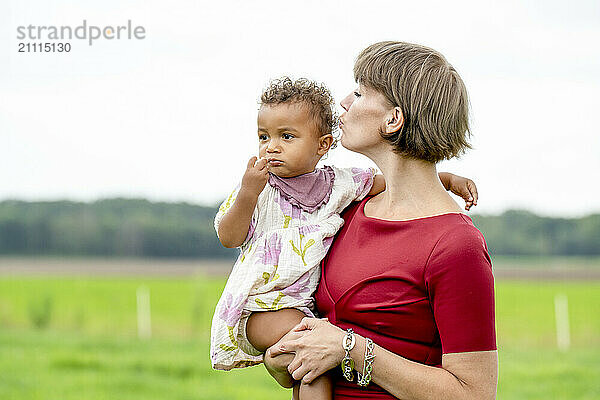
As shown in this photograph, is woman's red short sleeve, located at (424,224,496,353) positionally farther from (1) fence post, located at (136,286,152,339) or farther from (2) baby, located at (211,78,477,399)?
(1) fence post, located at (136,286,152,339)

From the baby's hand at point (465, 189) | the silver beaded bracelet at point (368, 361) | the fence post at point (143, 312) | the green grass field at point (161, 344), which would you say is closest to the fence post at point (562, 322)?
the green grass field at point (161, 344)

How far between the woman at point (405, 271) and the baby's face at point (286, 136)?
6.1 inches

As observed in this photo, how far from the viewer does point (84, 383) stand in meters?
11.8

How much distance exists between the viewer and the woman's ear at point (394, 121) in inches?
79.6

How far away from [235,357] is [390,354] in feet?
1.67

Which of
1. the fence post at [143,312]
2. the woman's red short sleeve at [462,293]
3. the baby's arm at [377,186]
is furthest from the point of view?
the fence post at [143,312]

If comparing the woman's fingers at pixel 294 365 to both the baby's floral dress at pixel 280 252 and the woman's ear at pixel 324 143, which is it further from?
the woman's ear at pixel 324 143

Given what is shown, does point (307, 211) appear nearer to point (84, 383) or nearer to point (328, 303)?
point (328, 303)

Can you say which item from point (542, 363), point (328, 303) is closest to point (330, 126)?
point (328, 303)

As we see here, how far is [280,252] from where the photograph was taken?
2217 mm

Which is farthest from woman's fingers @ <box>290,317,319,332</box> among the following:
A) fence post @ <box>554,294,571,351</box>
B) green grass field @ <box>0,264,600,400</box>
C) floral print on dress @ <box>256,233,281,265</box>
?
fence post @ <box>554,294,571,351</box>

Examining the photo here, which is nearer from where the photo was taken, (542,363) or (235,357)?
(235,357)

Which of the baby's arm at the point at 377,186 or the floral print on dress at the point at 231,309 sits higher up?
the baby's arm at the point at 377,186

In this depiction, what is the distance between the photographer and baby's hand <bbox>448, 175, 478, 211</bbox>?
2.26 m
